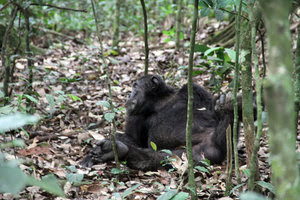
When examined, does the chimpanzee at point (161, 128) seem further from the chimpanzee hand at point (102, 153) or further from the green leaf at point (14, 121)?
the green leaf at point (14, 121)

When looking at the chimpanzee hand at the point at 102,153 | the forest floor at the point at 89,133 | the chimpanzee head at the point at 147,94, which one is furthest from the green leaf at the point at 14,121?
the chimpanzee head at the point at 147,94

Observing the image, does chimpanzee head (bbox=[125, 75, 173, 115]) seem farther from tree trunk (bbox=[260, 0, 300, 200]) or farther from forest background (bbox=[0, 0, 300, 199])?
tree trunk (bbox=[260, 0, 300, 200])

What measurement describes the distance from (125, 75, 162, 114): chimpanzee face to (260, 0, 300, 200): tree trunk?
4110mm

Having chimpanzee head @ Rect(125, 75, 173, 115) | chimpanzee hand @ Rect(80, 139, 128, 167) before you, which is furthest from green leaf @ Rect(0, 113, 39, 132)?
chimpanzee head @ Rect(125, 75, 173, 115)

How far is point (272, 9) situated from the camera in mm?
873

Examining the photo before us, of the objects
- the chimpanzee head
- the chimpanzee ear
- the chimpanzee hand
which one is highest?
the chimpanzee ear

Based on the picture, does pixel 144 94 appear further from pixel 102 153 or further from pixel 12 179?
pixel 12 179

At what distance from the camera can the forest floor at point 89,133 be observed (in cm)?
317

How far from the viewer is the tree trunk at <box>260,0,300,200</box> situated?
885 mm

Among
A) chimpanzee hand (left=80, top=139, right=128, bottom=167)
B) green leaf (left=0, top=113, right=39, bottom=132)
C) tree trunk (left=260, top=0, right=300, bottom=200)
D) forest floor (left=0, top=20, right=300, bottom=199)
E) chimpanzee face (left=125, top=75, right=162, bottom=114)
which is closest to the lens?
tree trunk (left=260, top=0, right=300, bottom=200)

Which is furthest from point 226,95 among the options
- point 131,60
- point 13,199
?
point 131,60

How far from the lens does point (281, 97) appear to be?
888 millimetres

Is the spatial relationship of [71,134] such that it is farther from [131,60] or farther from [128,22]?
[128,22]

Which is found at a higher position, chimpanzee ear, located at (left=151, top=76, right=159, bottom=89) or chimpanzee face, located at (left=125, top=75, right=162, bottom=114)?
chimpanzee ear, located at (left=151, top=76, right=159, bottom=89)
